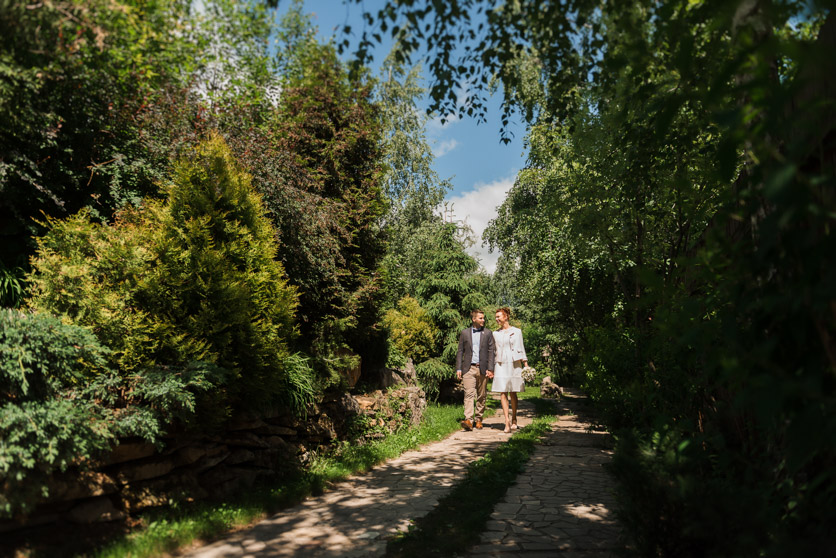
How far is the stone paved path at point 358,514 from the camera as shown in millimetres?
3709

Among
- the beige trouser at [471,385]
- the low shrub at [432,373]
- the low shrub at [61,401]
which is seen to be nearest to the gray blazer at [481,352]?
the beige trouser at [471,385]

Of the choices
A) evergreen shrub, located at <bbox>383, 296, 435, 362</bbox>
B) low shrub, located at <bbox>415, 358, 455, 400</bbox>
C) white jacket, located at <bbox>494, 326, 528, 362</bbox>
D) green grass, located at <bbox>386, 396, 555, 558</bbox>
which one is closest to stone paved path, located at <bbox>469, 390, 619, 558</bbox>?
green grass, located at <bbox>386, 396, 555, 558</bbox>

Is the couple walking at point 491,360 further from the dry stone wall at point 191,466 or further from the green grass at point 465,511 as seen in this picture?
the dry stone wall at point 191,466

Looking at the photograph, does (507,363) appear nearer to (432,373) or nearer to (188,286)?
(432,373)

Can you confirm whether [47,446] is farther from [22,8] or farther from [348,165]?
[348,165]

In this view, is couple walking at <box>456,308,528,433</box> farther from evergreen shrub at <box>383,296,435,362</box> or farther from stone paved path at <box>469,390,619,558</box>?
evergreen shrub at <box>383,296,435,362</box>

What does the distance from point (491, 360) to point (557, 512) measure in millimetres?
5323

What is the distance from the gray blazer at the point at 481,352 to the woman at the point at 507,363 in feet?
0.54

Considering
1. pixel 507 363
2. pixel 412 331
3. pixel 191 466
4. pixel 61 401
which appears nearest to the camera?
pixel 61 401

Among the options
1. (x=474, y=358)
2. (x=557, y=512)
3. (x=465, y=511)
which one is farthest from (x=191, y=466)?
(x=474, y=358)

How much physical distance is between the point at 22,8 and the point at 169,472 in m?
3.91

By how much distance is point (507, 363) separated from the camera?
974 cm

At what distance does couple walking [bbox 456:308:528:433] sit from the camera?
9695 millimetres

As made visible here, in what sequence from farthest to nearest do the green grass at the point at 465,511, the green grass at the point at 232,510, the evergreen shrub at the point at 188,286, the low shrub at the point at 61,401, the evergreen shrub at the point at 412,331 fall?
the evergreen shrub at the point at 412,331
the evergreen shrub at the point at 188,286
the green grass at the point at 465,511
the green grass at the point at 232,510
the low shrub at the point at 61,401
